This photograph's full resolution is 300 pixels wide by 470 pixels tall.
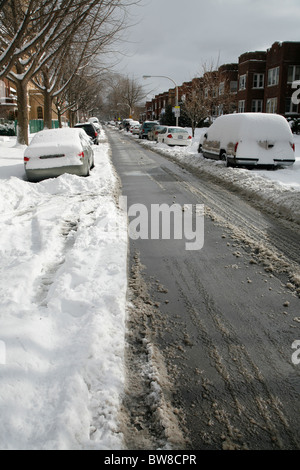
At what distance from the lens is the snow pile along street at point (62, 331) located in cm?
244

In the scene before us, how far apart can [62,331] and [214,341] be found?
1349 millimetres

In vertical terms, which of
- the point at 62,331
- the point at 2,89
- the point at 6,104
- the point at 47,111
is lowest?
the point at 62,331

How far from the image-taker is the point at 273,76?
131ft

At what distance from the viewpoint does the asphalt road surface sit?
2494 millimetres

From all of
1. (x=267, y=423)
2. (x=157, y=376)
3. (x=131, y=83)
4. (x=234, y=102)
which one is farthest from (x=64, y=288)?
(x=131, y=83)

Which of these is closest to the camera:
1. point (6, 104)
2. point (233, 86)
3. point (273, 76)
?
point (273, 76)

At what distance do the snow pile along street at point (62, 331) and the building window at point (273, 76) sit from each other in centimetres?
3793

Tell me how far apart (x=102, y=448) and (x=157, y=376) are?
758mm

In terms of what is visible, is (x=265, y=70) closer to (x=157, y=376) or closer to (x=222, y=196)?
(x=222, y=196)

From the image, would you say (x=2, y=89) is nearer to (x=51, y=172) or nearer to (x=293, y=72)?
(x=293, y=72)

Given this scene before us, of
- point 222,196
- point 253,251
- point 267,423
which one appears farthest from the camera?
point 222,196

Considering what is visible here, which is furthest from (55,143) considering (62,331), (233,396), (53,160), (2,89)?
(2,89)

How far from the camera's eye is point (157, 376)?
2.96 meters
